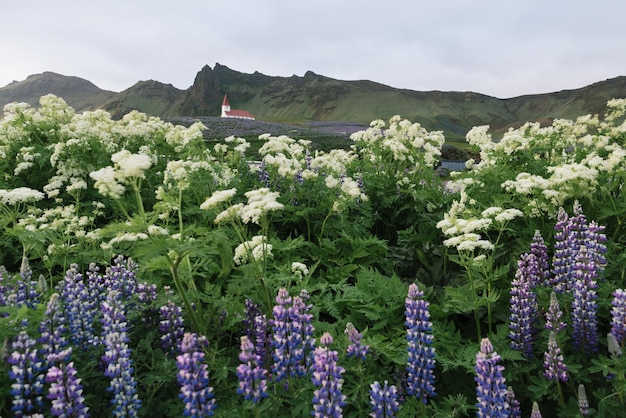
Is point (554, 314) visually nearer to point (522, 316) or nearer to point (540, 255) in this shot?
point (522, 316)

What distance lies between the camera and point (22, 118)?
24.5 ft

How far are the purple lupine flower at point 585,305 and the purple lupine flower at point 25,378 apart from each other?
3839 millimetres

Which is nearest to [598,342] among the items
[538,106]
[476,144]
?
[476,144]

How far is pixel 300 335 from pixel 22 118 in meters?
7.46

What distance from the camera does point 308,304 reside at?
11.8 ft

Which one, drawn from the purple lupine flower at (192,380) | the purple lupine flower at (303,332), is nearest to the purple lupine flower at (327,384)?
the purple lupine flower at (303,332)

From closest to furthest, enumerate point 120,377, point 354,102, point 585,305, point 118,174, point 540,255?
1. point 120,377
2. point 118,174
3. point 585,305
4. point 540,255
5. point 354,102

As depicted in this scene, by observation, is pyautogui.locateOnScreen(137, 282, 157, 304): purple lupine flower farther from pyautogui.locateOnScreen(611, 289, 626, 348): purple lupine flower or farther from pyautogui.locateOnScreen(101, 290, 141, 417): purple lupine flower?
pyautogui.locateOnScreen(611, 289, 626, 348): purple lupine flower

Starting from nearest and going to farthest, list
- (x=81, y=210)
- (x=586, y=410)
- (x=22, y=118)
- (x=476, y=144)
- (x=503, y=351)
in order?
(x=586, y=410) < (x=503, y=351) < (x=81, y=210) < (x=22, y=118) < (x=476, y=144)

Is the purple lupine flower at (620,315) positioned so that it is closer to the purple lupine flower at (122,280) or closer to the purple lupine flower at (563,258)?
the purple lupine flower at (563,258)

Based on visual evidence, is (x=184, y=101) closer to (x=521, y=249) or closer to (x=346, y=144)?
(x=346, y=144)

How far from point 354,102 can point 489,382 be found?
6496 inches

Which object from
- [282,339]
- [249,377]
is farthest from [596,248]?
[249,377]

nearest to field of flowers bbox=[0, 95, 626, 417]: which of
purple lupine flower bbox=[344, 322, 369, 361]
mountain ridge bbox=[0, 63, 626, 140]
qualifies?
purple lupine flower bbox=[344, 322, 369, 361]
